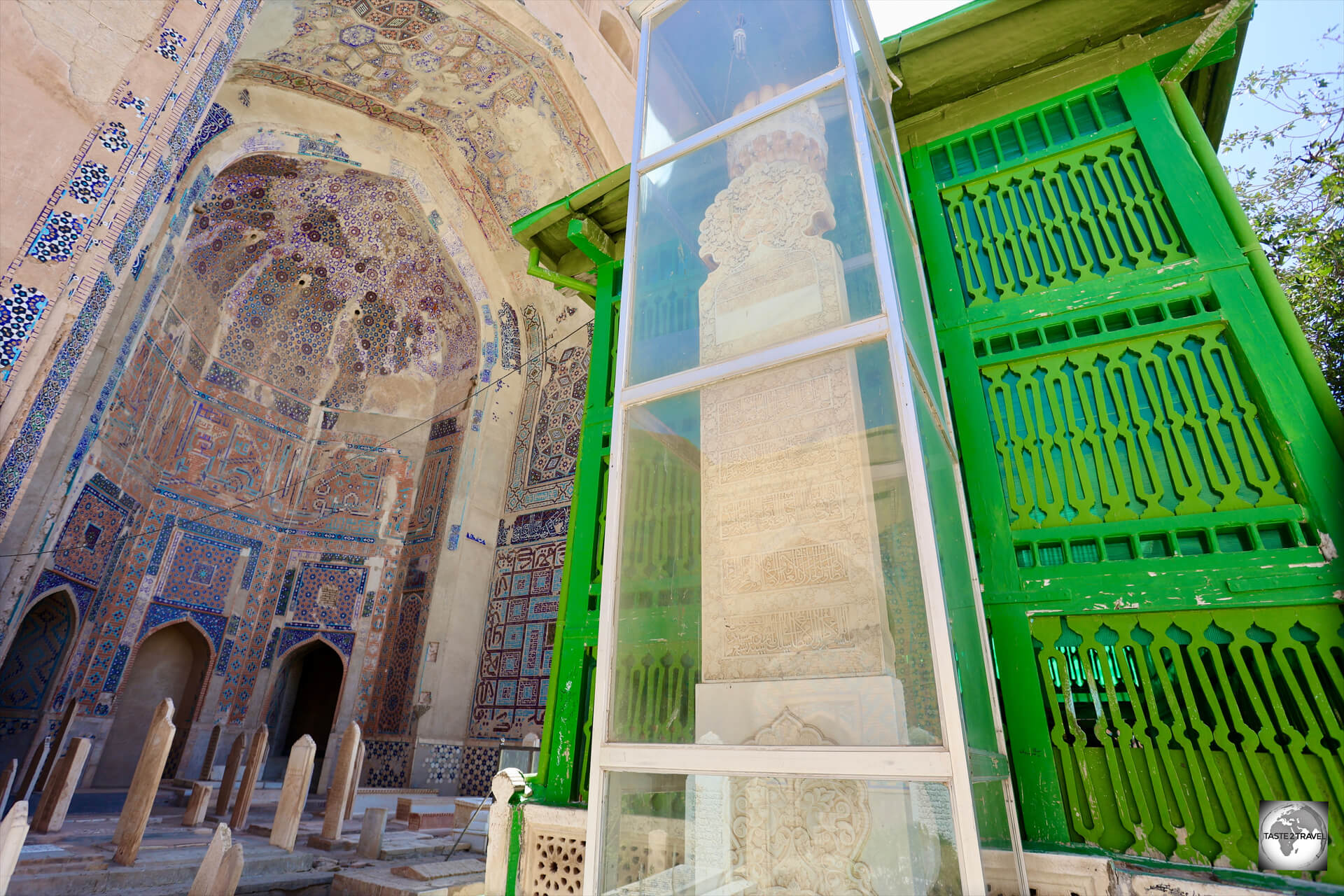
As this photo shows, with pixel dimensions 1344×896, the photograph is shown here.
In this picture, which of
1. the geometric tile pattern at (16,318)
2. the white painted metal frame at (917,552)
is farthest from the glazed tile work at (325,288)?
the white painted metal frame at (917,552)

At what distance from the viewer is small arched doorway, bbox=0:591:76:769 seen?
6.77 meters

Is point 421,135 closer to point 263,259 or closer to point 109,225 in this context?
point 263,259

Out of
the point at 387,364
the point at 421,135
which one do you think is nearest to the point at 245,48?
the point at 421,135

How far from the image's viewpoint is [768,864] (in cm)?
151

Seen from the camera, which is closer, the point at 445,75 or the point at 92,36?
the point at 92,36

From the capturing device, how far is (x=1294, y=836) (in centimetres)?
176

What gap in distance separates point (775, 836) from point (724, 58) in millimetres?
2906

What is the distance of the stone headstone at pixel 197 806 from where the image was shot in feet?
18.6

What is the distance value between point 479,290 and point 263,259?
10.4 ft

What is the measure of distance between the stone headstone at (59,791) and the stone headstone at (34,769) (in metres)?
0.83

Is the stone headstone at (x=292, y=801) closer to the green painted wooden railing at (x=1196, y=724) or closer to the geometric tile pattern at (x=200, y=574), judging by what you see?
the geometric tile pattern at (x=200, y=574)

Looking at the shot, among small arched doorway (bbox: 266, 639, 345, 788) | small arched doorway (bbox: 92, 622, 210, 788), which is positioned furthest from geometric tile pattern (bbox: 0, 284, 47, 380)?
small arched doorway (bbox: 266, 639, 345, 788)

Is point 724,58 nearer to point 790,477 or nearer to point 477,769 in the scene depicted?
point 790,477

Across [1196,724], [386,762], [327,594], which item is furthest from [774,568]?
[327,594]
